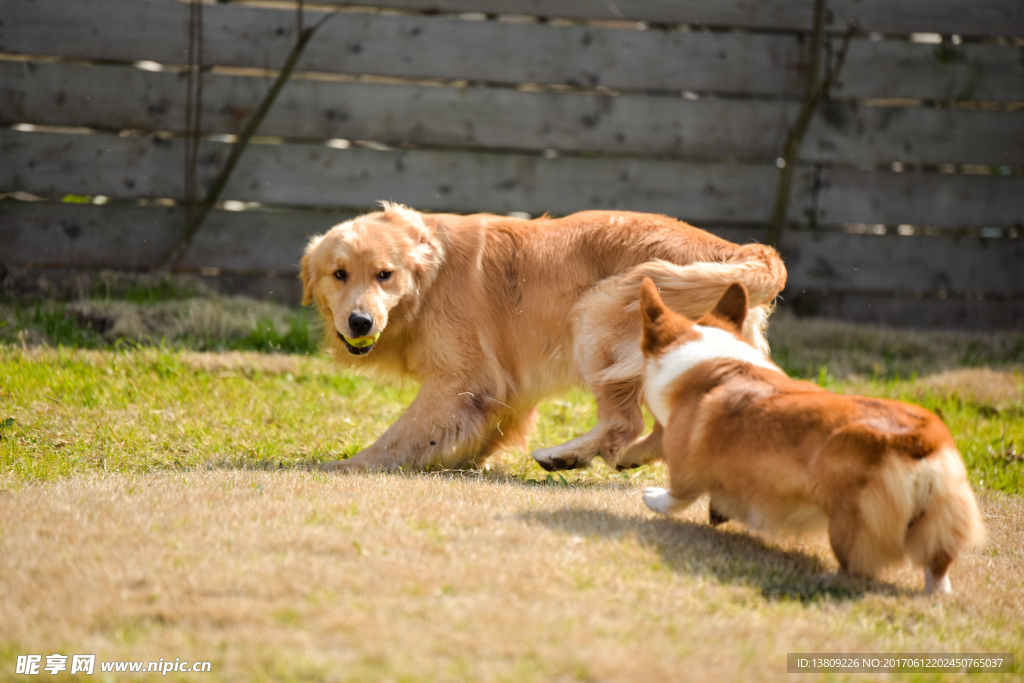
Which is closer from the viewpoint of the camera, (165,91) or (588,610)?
(588,610)

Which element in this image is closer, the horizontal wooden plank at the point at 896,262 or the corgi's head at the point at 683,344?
the corgi's head at the point at 683,344

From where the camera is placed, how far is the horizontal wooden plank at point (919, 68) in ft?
22.3

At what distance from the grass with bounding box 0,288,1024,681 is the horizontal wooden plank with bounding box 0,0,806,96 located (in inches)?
128

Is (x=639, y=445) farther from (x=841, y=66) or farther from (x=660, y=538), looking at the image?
(x=841, y=66)

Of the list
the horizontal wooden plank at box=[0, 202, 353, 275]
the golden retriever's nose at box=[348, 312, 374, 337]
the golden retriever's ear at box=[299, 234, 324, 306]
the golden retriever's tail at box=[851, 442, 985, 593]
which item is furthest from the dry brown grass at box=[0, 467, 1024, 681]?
the horizontal wooden plank at box=[0, 202, 353, 275]

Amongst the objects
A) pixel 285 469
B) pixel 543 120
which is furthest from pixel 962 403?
pixel 285 469

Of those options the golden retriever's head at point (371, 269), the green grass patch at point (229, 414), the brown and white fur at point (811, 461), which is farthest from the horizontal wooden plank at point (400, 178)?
the brown and white fur at point (811, 461)

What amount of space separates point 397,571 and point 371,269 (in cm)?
185

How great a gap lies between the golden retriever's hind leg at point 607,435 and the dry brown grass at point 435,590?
54cm

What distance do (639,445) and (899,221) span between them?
465 centimetres

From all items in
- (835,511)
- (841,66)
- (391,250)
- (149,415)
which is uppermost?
(841,66)

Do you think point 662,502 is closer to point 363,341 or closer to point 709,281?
point 709,281

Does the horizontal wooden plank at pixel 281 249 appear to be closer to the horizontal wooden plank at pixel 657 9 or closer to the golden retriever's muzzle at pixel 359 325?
the horizontal wooden plank at pixel 657 9

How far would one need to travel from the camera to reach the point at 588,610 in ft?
6.43
